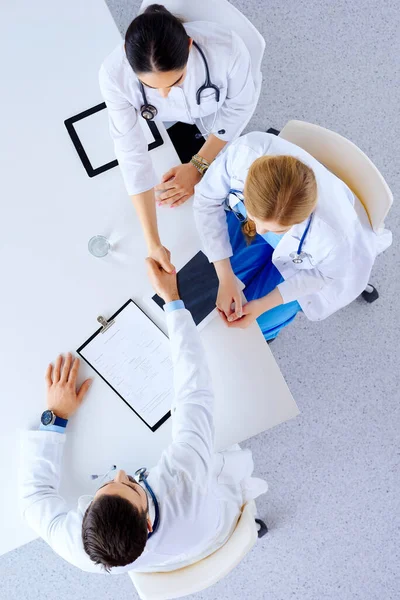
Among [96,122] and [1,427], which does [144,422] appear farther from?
[96,122]

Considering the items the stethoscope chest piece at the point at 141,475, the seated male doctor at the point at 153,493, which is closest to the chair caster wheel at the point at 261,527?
the seated male doctor at the point at 153,493

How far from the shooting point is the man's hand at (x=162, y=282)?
1.20 meters

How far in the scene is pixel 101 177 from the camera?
132 centimetres

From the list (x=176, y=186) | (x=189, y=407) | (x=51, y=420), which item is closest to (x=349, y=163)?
(x=176, y=186)

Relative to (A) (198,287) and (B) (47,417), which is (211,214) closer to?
(A) (198,287)

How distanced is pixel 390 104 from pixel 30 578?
2434mm

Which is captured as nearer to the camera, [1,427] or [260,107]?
[1,427]

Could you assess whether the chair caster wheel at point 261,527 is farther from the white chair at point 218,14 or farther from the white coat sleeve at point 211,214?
the white chair at point 218,14

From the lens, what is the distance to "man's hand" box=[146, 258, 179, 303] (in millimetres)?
1199

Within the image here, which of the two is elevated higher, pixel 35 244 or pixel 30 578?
pixel 35 244

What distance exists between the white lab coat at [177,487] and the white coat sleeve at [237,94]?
2.04ft

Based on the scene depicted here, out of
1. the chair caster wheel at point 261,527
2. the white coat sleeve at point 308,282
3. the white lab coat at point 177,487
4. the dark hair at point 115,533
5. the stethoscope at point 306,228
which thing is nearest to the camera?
the dark hair at point 115,533

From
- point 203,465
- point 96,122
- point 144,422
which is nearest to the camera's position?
point 203,465

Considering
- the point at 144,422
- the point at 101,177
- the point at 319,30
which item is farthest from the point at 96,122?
the point at 319,30
